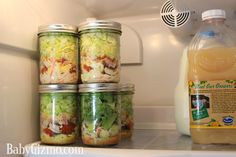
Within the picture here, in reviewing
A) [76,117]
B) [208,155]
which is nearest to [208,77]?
[208,155]

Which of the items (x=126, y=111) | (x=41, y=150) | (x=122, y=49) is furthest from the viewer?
(x=122, y=49)

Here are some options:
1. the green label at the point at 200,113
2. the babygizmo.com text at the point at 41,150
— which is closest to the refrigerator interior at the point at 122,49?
the babygizmo.com text at the point at 41,150

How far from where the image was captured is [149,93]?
4.08 ft

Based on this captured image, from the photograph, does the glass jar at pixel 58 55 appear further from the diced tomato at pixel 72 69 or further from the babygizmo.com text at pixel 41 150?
the babygizmo.com text at pixel 41 150

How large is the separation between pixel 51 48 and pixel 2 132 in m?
0.23

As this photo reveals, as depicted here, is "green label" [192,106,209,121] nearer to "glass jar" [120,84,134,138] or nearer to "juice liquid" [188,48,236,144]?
"juice liquid" [188,48,236,144]

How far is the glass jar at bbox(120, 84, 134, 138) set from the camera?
3.10 ft

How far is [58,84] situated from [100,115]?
130 millimetres

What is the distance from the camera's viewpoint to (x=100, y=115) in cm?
77

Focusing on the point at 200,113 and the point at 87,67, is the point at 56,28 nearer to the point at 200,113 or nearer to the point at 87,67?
the point at 87,67

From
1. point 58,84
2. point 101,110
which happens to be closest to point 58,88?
point 58,84

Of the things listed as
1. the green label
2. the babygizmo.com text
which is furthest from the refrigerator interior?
the green label

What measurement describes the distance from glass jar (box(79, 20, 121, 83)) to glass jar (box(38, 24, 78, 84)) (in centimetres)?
3

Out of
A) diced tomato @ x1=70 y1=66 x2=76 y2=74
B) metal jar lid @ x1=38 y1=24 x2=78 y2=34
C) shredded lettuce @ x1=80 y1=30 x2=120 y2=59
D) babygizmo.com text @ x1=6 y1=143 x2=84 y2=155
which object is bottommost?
babygizmo.com text @ x1=6 y1=143 x2=84 y2=155
